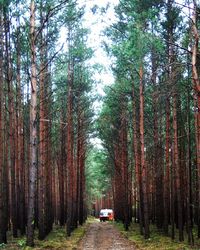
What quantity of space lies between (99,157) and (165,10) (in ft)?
85.8

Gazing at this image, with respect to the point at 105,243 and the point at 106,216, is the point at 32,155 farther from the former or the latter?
the point at 106,216

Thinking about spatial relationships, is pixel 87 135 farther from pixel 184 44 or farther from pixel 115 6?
pixel 184 44

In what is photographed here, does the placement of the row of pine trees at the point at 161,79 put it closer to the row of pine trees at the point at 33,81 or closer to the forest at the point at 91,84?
the forest at the point at 91,84

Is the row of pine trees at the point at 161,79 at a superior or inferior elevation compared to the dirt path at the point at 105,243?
superior

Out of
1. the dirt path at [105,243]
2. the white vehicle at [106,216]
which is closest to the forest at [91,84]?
the dirt path at [105,243]

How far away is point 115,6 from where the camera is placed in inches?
773

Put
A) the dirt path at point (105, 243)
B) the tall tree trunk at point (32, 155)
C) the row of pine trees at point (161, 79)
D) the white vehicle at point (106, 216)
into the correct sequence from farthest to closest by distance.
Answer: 1. the white vehicle at point (106, 216)
2. the dirt path at point (105, 243)
3. the row of pine trees at point (161, 79)
4. the tall tree trunk at point (32, 155)

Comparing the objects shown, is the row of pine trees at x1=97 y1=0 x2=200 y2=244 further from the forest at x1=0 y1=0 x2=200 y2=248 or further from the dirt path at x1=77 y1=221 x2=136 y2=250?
the dirt path at x1=77 y1=221 x2=136 y2=250

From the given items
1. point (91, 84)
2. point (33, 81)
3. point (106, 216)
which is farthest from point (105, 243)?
point (106, 216)

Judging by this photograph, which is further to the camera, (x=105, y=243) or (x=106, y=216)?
(x=106, y=216)

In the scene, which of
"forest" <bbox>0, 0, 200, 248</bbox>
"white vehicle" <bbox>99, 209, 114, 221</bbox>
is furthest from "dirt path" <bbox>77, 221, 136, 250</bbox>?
"white vehicle" <bbox>99, 209, 114, 221</bbox>

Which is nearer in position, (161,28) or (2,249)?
(2,249)

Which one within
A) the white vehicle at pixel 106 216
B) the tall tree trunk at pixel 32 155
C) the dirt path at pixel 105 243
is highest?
the tall tree trunk at pixel 32 155

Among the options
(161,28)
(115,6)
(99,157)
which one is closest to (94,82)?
(115,6)
